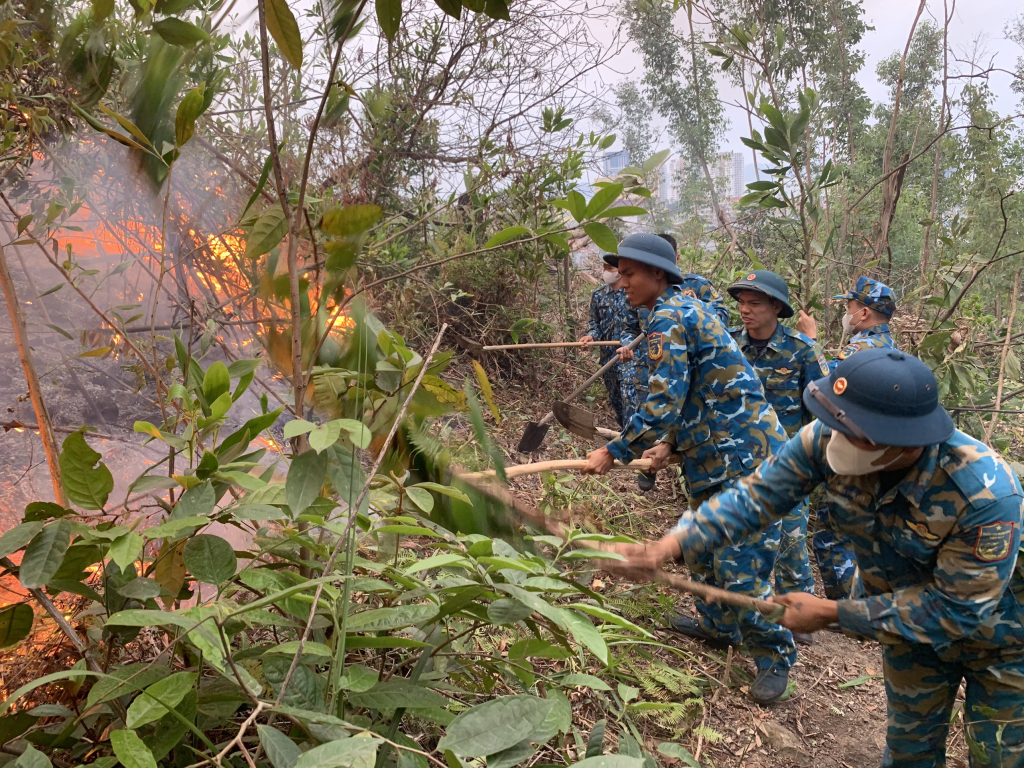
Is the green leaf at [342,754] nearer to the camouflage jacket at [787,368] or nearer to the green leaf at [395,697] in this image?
the green leaf at [395,697]

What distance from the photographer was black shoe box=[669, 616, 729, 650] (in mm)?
3549

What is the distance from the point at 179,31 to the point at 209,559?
2.77 feet

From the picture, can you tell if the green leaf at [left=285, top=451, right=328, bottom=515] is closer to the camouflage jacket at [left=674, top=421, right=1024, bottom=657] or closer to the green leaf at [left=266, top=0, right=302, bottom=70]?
the green leaf at [left=266, top=0, right=302, bottom=70]

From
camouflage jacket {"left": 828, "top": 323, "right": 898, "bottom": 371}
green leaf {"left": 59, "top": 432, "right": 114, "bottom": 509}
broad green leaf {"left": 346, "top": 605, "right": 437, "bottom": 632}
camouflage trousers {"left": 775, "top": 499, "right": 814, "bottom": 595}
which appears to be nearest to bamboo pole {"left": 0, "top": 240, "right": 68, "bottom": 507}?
green leaf {"left": 59, "top": 432, "right": 114, "bottom": 509}

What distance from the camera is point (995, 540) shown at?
1.77m

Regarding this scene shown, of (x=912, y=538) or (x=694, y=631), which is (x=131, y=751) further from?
(x=694, y=631)

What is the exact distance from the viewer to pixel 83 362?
2.14m

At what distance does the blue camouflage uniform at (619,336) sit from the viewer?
18.8ft

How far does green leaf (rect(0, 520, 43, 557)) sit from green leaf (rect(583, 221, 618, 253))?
103 cm

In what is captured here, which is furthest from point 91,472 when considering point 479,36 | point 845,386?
point 479,36

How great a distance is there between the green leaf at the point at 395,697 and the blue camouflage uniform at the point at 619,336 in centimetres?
437

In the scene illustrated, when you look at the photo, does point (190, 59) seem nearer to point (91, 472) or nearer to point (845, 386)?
point (91, 472)

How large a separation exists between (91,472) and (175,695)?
0.36 metres

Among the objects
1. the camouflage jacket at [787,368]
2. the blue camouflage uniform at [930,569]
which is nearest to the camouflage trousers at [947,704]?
the blue camouflage uniform at [930,569]
